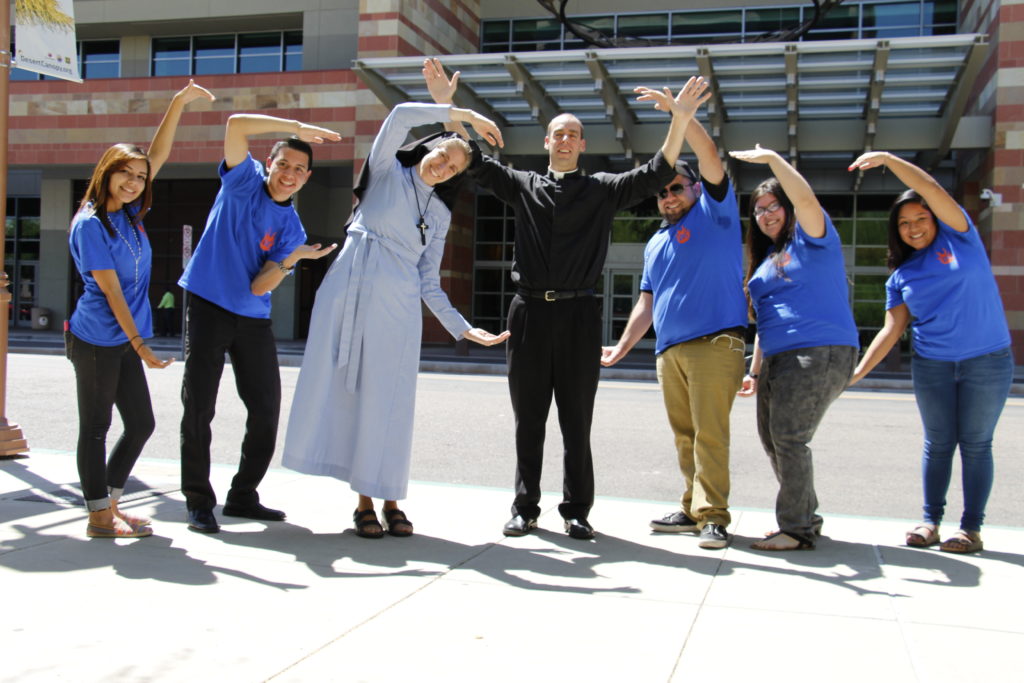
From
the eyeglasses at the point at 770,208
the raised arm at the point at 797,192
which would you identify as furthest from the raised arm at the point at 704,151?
the eyeglasses at the point at 770,208

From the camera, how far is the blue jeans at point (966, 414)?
432 centimetres

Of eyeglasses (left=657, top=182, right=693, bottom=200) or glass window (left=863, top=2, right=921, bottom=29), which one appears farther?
glass window (left=863, top=2, right=921, bottom=29)

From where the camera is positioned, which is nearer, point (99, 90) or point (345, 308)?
point (345, 308)

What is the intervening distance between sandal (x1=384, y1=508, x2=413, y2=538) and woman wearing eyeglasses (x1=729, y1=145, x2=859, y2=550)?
1.65 m

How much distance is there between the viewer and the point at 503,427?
31.2ft

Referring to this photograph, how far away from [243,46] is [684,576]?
27758 millimetres

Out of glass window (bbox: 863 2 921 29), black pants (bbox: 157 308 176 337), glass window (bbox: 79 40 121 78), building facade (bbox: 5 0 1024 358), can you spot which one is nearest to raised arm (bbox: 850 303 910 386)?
building facade (bbox: 5 0 1024 358)

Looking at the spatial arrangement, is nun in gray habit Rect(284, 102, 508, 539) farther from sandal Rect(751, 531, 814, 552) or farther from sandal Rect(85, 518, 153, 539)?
sandal Rect(751, 531, 814, 552)

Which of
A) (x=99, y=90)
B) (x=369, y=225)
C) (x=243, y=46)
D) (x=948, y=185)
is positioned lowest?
(x=369, y=225)

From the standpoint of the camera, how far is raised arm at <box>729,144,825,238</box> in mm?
4238

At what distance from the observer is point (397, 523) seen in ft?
14.7

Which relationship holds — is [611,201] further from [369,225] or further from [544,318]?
[369,225]

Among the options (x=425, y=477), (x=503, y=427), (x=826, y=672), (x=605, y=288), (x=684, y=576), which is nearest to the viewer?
(x=826, y=672)

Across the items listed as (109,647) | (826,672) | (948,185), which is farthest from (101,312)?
(948,185)
